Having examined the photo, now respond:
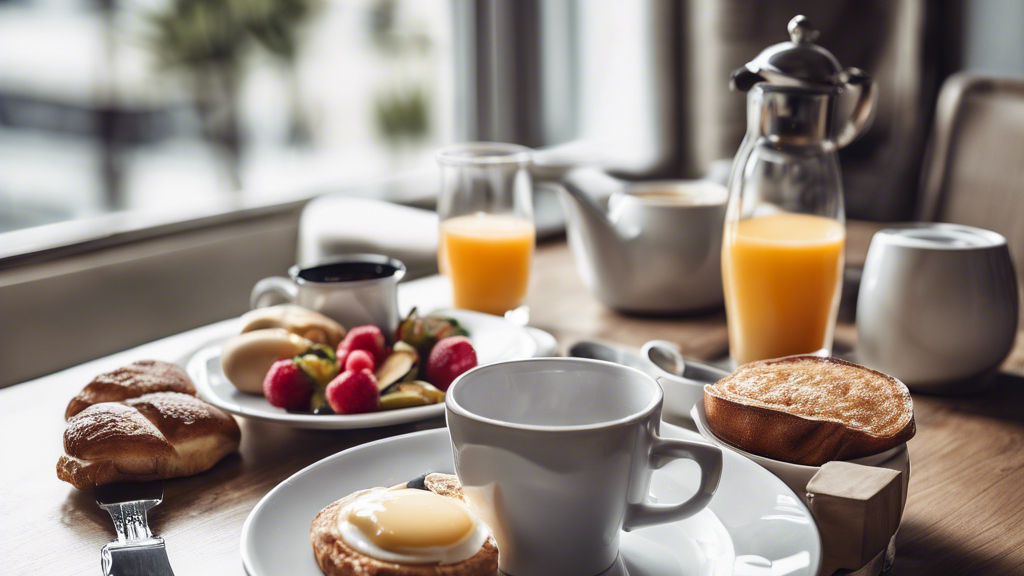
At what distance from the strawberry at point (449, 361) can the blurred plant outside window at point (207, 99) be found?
1.09m

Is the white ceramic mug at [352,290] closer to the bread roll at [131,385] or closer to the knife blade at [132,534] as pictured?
the bread roll at [131,385]

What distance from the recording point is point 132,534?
0.50m

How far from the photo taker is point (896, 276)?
728mm

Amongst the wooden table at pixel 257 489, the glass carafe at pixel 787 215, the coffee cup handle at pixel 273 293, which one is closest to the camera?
the wooden table at pixel 257 489

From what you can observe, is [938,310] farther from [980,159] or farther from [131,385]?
[980,159]

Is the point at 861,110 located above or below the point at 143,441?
above

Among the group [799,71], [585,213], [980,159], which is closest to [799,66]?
[799,71]

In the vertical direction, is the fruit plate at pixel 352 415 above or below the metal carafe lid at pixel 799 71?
below

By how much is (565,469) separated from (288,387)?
1.17 ft

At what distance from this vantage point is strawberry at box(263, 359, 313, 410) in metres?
Answer: 0.68

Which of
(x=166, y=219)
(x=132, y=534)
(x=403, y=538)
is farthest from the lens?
(x=166, y=219)

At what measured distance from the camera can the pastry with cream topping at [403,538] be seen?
15.1 inches

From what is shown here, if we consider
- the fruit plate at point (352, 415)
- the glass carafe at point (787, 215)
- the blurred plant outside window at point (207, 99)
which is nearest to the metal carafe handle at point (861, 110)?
the glass carafe at point (787, 215)

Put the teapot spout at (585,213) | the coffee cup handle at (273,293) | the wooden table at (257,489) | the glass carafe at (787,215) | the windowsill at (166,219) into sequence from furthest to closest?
the windowsill at (166,219) → the teapot spout at (585,213) → the coffee cup handle at (273,293) → the glass carafe at (787,215) → the wooden table at (257,489)
